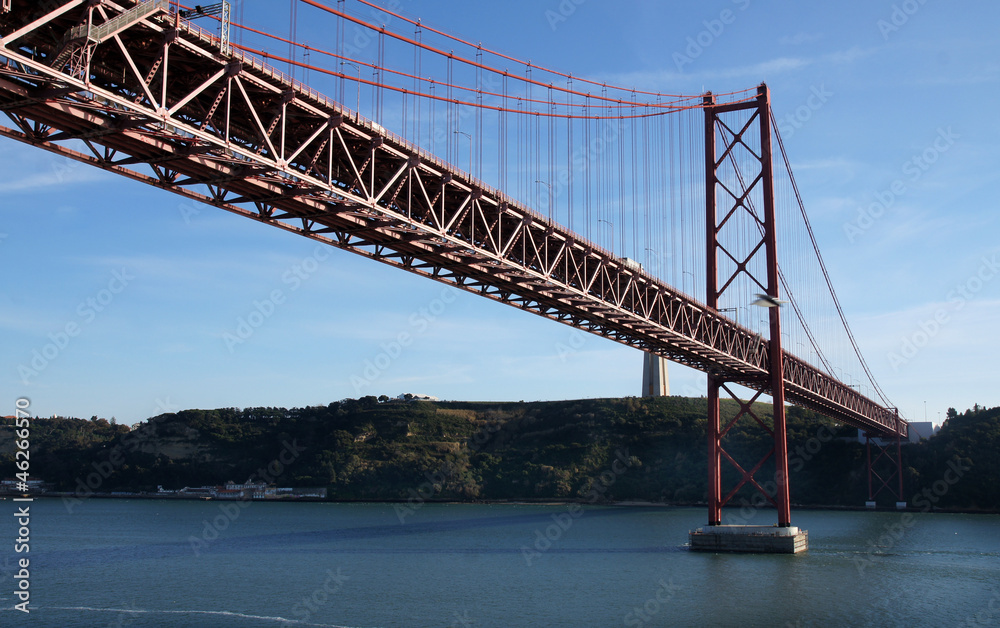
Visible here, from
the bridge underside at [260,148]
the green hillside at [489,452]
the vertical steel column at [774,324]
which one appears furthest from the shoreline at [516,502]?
the bridge underside at [260,148]

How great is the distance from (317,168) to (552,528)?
48674 mm

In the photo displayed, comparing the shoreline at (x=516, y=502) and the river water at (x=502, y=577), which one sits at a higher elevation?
the river water at (x=502, y=577)

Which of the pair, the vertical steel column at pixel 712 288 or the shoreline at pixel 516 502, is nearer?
the vertical steel column at pixel 712 288

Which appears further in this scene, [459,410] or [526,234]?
[459,410]

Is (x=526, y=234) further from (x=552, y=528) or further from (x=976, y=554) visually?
(x=552, y=528)

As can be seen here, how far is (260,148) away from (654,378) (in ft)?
370

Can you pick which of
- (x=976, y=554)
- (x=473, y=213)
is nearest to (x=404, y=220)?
(x=473, y=213)

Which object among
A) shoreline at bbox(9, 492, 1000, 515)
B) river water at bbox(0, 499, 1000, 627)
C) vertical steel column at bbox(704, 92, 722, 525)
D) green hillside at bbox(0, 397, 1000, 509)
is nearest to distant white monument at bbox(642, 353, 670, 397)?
green hillside at bbox(0, 397, 1000, 509)

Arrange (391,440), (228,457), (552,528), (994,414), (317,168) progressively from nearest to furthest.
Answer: (317,168)
(552,528)
(994,414)
(391,440)
(228,457)

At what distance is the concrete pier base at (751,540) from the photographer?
1576 inches

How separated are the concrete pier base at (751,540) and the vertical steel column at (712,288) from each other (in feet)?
3.40

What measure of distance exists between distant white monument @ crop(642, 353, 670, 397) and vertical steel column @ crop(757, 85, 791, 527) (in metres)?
82.9

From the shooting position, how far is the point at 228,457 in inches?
5251

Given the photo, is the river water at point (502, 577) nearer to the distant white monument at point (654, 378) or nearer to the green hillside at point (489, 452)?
the green hillside at point (489, 452)
